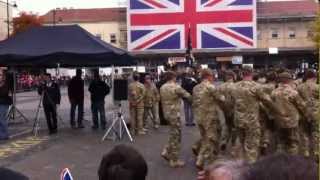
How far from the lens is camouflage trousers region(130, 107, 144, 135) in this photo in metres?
18.1

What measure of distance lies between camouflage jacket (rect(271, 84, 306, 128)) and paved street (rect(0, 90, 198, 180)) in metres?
1.75

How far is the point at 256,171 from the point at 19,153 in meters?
12.5

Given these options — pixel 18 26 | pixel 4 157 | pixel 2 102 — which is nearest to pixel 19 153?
pixel 4 157

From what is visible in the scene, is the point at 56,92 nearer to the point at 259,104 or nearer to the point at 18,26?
the point at 259,104

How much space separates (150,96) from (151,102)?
0.21 meters

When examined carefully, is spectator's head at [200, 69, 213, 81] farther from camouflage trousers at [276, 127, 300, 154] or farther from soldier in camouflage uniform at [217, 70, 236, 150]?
camouflage trousers at [276, 127, 300, 154]

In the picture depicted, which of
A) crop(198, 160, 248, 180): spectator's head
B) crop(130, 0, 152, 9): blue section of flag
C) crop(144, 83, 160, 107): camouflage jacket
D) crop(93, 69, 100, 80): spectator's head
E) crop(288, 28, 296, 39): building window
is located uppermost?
crop(288, 28, 296, 39): building window

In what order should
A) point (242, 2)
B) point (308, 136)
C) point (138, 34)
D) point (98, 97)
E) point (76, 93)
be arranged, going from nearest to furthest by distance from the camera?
point (308, 136), point (138, 34), point (242, 2), point (98, 97), point (76, 93)

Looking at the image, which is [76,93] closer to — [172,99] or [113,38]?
[172,99]

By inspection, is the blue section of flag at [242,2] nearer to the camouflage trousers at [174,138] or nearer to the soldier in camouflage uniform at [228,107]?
the soldier in camouflage uniform at [228,107]

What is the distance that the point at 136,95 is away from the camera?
1830cm

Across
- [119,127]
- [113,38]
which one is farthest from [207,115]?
[113,38]

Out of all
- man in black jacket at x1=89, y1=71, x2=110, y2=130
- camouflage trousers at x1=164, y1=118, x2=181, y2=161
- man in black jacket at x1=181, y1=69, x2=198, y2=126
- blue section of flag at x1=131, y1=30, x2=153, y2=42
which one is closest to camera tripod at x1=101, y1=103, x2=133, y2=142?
man in black jacket at x1=89, y1=71, x2=110, y2=130

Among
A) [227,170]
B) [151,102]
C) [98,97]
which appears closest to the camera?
[227,170]
